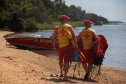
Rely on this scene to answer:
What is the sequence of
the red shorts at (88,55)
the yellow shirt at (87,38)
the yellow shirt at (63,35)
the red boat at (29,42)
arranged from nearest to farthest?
the yellow shirt at (63,35)
the yellow shirt at (87,38)
the red shorts at (88,55)
the red boat at (29,42)

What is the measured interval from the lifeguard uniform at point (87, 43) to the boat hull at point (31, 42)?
1042 centimetres

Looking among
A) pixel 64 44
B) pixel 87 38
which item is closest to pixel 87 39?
pixel 87 38

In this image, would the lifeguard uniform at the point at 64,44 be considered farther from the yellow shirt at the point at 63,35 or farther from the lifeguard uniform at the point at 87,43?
the lifeguard uniform at the point at 87,43

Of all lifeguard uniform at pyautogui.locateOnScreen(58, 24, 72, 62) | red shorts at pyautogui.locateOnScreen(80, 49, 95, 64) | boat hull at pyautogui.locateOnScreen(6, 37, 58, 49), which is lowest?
boat hull at pyautogui.locateOnScreen(6, 37, 58, 49)

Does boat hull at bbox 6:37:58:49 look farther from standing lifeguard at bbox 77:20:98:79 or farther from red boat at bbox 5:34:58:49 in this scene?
standing lifeguard at bbox 77:20:98:79


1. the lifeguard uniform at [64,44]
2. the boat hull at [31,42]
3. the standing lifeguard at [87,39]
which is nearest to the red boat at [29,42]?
the boat hull at [31,42]

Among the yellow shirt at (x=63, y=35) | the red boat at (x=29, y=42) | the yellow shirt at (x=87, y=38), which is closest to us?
the yellow shirt at (x=63, y=35)

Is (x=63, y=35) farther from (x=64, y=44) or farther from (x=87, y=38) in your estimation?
(x=87, y=38)

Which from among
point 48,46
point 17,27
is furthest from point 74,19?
point 48,46

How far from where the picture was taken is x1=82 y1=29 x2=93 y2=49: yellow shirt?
256 inches

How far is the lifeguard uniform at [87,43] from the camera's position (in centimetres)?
651

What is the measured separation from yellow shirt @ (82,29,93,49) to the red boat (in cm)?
1034

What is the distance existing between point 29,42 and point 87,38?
1078cm

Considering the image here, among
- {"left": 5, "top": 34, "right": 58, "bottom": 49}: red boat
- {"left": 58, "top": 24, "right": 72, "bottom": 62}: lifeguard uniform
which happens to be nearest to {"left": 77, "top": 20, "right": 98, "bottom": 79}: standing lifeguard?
{"left": 58, "top": 24, "right": 72, "bottom": 62}: lifeguard uniform
